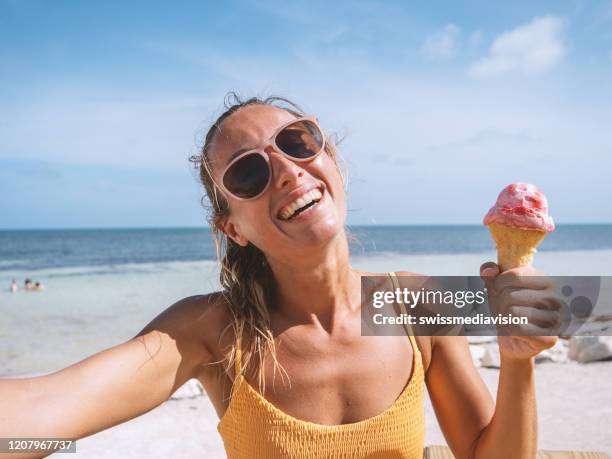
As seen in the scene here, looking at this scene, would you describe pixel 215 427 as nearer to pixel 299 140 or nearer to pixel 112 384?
pixel 112 384

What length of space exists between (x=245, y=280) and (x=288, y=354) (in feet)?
1.31

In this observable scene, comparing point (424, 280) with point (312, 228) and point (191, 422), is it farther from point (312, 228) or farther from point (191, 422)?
point (191, 422)

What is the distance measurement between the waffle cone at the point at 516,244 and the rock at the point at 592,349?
561 cm

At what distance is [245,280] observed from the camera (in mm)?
2223

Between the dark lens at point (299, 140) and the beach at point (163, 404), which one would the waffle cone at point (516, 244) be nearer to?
the dark lens at point (299, 140)

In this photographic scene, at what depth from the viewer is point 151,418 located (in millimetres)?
5227

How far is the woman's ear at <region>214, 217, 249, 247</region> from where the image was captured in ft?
7.18

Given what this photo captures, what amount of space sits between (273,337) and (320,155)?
0.78m

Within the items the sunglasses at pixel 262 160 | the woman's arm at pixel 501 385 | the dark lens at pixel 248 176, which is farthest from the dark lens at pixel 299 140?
the woman's arm at pixel 501 385

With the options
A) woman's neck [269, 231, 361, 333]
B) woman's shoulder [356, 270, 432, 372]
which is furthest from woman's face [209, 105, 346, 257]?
woman's shoulder [356, 270, 432, 372]

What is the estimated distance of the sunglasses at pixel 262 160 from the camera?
2.02 m

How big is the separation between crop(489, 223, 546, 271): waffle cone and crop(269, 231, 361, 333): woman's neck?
644mm

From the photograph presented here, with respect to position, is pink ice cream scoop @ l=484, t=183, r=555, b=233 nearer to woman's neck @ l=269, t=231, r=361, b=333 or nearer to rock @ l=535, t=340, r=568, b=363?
woman's neck @ l=269, t=231, r=361, b=333

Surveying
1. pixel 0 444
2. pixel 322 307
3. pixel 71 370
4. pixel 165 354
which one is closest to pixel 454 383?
pixel 322 307
